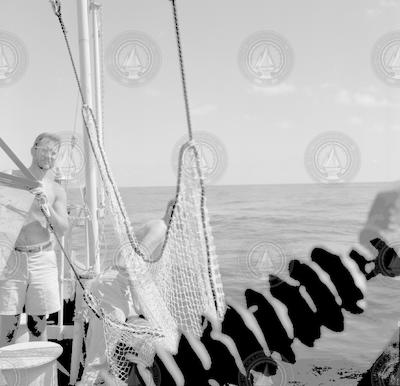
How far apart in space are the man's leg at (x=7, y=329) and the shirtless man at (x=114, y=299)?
487 millimetres

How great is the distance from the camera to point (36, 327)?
292cm

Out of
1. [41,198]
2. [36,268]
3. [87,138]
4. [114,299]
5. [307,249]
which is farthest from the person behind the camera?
[307,249]

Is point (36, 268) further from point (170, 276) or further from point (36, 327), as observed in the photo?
point (170, 276)

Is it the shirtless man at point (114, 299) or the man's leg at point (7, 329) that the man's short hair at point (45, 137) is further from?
the man's leg at point (7, 329)

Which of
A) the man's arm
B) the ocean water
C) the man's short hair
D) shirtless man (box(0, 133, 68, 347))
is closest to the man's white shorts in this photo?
shirtless man (box(0, 133, 68, 347))

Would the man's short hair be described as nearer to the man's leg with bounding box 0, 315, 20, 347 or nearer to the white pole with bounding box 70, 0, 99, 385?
the white pole with bounding box 70, 0, 99, 385

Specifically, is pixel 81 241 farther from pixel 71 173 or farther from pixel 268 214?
pixel 71 173

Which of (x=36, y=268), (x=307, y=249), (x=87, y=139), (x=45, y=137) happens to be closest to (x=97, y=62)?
(x=87, y=139)

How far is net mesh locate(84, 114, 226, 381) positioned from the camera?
2.42 meters

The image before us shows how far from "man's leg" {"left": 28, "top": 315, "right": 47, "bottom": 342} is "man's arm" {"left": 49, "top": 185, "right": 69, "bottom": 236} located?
1.88 ft

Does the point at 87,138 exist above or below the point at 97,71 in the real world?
below

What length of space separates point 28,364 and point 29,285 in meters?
0.54

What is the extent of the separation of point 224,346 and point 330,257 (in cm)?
84

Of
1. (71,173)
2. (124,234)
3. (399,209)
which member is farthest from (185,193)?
(71,173)
